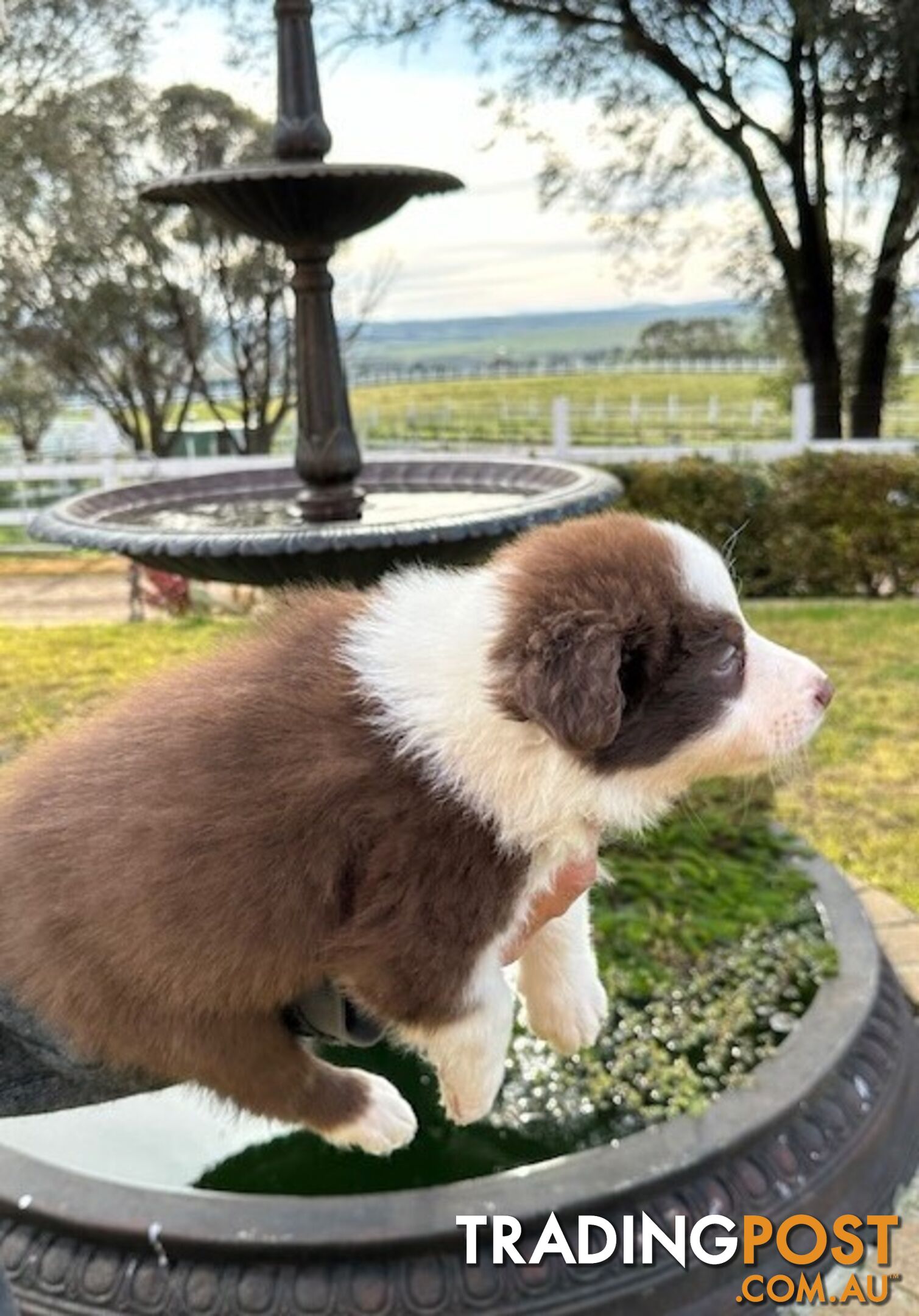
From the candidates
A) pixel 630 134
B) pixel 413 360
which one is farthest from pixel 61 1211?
pixel 413 360

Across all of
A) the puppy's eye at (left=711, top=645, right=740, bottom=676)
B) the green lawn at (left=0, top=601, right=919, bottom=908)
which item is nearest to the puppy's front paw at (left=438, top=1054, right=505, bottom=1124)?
the puppy's eye at (left=711, top=645, right=740, bottom=676)

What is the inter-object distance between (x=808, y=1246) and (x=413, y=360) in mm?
25043

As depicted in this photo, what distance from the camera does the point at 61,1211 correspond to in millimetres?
2914

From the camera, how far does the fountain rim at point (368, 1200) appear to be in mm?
2834

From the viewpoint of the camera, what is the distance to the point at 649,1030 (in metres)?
3.97

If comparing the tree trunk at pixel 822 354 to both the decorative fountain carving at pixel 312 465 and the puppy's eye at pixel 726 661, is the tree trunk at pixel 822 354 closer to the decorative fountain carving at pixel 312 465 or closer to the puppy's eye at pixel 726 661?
the decorative fountain carving at pixel 312 465

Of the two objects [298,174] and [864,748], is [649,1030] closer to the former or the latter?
[298,174]

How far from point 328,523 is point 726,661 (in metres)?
2.70

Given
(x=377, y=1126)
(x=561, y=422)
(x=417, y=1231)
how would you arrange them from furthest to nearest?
(x=561, y=422), (x=417, y=1231), (x=377, y=1126)

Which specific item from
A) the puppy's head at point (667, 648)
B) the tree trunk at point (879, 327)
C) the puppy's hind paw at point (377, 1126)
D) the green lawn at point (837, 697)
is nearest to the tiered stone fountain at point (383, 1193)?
the green lawn at point (837, 697)

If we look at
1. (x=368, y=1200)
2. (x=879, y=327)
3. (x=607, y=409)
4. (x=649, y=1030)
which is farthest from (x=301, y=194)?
(x=607, y=409)

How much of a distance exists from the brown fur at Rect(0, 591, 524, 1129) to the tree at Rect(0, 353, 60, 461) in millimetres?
18351

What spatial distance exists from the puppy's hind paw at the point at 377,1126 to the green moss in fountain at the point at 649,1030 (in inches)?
56.3

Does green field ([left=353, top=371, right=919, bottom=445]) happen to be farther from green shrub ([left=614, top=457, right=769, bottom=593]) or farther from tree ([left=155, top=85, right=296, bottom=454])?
green shrub ([left=614, top=457, right=769, bottom=593])
